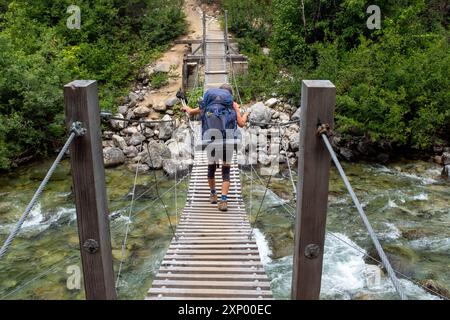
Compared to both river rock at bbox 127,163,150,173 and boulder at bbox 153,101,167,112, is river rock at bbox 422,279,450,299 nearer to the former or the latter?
river rock at bbox 127,163,150,173

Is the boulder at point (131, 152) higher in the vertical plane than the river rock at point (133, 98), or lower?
lower

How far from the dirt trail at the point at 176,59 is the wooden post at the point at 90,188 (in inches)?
332

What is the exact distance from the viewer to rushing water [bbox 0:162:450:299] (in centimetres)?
509

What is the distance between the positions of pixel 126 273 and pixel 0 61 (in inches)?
211

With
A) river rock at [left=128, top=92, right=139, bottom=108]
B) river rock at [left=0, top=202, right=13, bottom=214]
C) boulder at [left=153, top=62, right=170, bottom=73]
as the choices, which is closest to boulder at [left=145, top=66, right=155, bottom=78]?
boulder at [left=153, top=62, right=170, bottom=73]

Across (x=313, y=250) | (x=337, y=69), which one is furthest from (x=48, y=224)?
(x=337, y=69)

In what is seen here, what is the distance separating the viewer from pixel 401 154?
916cm

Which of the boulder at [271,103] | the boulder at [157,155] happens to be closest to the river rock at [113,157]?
the boulder at [157,155]

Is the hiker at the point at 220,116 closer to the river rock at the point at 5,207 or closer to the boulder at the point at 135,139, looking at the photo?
the river rock at the point at 5,207

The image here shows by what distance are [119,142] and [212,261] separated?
6674mm

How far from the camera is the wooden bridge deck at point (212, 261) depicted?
105 inches

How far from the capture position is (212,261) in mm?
3068

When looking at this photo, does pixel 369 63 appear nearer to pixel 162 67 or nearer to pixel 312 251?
pixel 162 67

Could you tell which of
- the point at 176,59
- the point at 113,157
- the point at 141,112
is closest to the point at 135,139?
the point at 113,157
